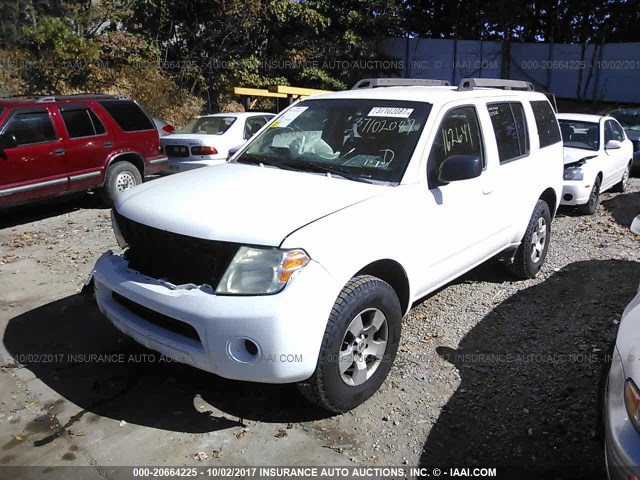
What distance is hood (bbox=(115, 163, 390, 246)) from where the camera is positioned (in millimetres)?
2855

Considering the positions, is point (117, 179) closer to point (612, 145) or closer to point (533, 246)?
point (533, 246)

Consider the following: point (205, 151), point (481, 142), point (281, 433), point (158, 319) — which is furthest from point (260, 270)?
point (205, 151)

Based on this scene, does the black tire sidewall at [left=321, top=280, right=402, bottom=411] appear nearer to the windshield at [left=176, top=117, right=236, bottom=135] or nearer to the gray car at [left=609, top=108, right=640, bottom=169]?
the windshield at [left=176, top=117, right=236, bottom=135]

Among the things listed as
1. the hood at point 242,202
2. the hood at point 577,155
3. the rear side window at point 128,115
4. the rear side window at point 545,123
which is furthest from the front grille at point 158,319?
the hood at point 577,155

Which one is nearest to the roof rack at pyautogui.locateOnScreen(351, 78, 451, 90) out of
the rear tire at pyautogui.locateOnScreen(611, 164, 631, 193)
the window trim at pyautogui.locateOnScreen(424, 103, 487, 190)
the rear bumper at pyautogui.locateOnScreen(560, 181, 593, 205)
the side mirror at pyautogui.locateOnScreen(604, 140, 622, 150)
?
the window trim at pyautogui.locateOnScreen(424, 103, 487, 190)

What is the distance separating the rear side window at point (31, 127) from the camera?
693 cm

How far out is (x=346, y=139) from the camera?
12.8 feet

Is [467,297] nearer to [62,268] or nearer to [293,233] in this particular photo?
[293,233]

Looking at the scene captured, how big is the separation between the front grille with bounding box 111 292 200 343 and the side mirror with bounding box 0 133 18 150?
182 inches

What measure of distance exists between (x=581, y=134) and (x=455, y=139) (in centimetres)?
634

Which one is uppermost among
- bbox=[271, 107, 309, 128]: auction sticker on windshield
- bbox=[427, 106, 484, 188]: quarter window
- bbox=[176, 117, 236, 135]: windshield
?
bbox=[271, 107, 309, 128]: auction sticker on windshield

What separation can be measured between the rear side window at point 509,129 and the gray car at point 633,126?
8.33m

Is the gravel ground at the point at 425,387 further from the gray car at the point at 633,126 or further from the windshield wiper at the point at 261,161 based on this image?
the gray car at the point at 633,126

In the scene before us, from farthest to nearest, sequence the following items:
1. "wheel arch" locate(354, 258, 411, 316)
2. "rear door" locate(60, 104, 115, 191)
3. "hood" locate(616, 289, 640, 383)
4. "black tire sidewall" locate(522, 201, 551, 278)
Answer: "rear door" locate(60, 104, 115, 191)
"black tire sidewall" locate(522, 201, 551, 278)
"wheel arch" locate(354, 258, 411, 316)
"hood" locate(616, 289, 640, 383)
